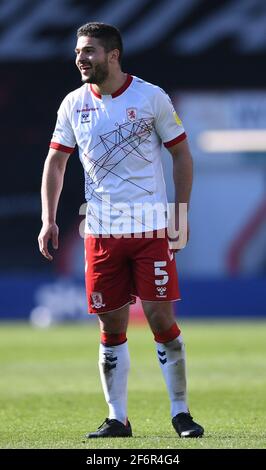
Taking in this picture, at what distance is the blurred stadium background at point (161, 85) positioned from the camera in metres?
25.3

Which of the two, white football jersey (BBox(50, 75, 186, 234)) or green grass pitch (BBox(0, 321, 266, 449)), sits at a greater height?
white football jersey (BBox(50, 75, 186, 234))

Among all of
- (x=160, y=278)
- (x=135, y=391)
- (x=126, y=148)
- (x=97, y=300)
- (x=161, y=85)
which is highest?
(x=161, y=85)

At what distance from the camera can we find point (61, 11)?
25312 mm

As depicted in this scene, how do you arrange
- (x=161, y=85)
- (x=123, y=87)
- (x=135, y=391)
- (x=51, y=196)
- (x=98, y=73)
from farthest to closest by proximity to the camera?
(x=161, y=85)
(x=135, y=391)
(x=51, y=196)
(x=123, y=87)
(x=98, y=73)

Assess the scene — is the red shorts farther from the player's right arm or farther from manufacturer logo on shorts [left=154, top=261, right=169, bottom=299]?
the player's right arm

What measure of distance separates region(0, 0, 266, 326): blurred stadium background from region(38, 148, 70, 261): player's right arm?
17064 millimetres

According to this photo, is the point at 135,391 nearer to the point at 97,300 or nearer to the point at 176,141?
the point at 97,300

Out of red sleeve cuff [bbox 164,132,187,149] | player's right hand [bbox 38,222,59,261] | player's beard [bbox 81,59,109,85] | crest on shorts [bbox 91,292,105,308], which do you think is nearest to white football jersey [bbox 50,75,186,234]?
red sleeve cuff [bbox 164,132,187,149]

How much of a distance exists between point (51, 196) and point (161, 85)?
18.4m

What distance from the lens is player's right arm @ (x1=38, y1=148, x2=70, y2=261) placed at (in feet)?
24.3

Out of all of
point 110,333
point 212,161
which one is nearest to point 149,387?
point 110,333

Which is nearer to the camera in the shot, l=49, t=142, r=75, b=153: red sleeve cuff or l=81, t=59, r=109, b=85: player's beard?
l=81, t=59, r=109, b=85: player's beard

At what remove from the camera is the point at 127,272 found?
738 cm

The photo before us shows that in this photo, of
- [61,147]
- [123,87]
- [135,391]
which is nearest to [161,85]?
[135,391]
